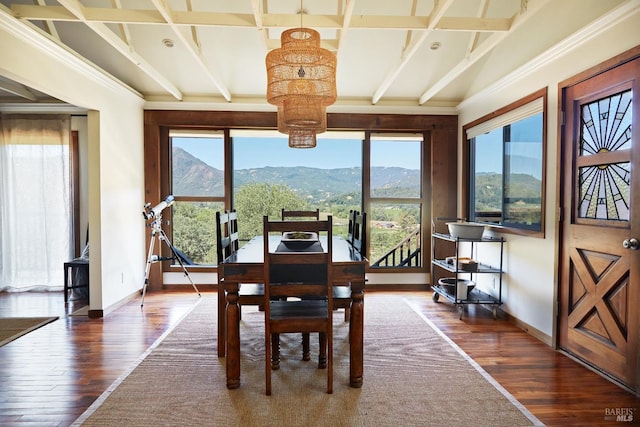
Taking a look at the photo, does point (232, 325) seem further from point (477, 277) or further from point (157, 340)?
point (477, 277)

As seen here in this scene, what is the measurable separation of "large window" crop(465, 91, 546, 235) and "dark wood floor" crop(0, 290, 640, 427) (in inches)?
43.3

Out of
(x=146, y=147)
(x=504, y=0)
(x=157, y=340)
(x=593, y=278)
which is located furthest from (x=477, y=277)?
(x=146, y=147)

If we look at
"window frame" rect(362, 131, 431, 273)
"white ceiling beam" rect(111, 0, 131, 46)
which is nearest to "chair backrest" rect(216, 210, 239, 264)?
"white ceiling beam" rect(111, 0, 131, 46)

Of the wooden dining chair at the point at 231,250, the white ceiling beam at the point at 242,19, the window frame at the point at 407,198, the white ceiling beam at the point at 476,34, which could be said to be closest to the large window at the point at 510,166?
the window frame at the point at 407,198

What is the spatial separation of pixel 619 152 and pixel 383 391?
2.25m

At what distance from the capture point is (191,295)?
15.3ft

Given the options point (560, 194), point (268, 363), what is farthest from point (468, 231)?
point (268, 363)

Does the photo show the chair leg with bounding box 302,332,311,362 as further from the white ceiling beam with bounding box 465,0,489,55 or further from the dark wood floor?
the white ceiling beam with bounding box 465,0,489,55

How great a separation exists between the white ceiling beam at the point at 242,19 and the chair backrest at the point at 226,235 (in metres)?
1.46

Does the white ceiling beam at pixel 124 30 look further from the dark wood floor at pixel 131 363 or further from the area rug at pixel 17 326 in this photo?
the area rug at pixel 17 326

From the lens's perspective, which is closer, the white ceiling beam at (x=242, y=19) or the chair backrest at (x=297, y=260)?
the chair backrest at (x=297, y=260)

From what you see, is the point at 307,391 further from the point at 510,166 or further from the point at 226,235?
the point at 510,166

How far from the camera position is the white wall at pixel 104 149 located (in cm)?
282

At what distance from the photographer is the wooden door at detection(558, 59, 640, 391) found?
2.33 meters
